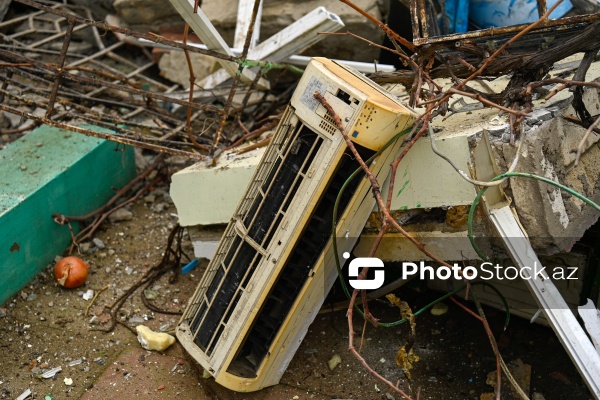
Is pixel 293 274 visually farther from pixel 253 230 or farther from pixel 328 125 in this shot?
pixel 328 125

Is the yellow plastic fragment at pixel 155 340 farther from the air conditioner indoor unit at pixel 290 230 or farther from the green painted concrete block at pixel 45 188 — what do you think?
the green painted concrete block at pixel 45 188

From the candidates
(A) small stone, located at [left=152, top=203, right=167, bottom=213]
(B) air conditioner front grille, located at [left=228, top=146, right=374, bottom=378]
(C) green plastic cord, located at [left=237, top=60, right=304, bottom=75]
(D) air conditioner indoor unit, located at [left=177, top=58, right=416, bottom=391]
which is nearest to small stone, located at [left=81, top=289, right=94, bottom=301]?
(A) small stone, located at [left=152, top=203, right=167, bottom=213]

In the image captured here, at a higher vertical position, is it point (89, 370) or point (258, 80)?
point (258, 80)

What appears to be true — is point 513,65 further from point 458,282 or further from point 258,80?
point 258,80

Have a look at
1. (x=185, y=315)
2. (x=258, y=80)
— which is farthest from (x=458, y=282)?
(x=258, y=80)

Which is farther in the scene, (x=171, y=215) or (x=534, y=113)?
(x=171, y=215)

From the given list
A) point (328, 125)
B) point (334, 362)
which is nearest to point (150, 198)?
point (334, 362)

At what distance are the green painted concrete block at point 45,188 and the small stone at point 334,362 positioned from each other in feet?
5.27

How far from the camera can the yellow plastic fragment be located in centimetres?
332

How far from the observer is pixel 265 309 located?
2805 millimetres

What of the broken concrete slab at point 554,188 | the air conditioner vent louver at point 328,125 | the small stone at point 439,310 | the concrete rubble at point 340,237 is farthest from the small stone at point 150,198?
the broken concrete slab at point 554,188

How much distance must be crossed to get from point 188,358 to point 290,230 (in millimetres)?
1003

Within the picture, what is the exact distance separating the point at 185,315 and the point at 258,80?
1626mm

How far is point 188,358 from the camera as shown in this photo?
325 cm
